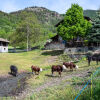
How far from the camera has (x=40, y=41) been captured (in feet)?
185

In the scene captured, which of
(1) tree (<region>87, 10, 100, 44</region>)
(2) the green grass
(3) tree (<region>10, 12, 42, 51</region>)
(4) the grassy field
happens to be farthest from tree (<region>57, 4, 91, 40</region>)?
(3) tree (<region>10, 12, 42, 51</region>)

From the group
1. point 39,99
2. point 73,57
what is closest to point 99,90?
point 39,99

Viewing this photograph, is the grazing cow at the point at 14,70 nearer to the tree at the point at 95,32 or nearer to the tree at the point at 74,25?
the tree at the point at 74,25

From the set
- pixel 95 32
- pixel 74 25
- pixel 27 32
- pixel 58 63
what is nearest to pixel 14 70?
pixel 58 63

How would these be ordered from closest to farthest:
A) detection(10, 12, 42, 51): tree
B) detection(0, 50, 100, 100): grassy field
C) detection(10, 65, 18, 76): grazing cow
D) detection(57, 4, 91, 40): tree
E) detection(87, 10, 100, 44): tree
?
detection(0, 50, 100, 100): grassy field
detection(10, 65, 18, 76): grazing cow
detection(87, 10, 100, 44): tree
detection(57, 4, 91, 40): tree
detection(10, 12, 42, 51): tree

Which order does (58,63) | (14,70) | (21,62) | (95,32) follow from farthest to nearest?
(95,32), (21,62), (58,63), (14,70)

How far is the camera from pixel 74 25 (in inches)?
1326

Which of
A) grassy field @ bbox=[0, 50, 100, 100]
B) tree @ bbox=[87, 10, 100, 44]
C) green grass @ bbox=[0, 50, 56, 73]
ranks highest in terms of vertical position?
tree @ bbox=[87, 10, 100, 44]

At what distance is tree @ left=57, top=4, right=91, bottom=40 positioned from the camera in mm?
32722

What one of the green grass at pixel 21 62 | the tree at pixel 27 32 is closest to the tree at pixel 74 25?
the green grass at pixel 21 62

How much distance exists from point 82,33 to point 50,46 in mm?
16958

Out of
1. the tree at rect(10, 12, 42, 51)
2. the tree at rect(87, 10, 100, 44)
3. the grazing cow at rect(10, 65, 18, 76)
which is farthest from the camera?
the tree at rect(10, 12, 42, 51)

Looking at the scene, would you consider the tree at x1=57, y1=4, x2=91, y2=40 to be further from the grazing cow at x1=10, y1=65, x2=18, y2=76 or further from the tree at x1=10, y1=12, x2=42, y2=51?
the tree at x1=10, y1=12, x2=42, y2=51

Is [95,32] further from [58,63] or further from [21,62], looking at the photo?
[21,62]
